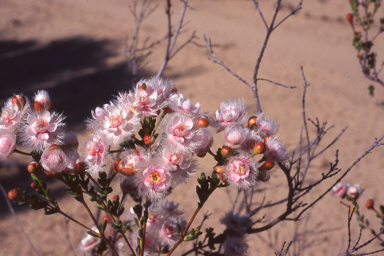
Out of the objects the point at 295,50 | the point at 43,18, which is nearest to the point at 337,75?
the point at 295,50

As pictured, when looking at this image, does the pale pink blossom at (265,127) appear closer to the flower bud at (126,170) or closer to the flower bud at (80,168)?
the flower bud at (126,170)

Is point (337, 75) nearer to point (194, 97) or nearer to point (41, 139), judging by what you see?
point (194, 97)

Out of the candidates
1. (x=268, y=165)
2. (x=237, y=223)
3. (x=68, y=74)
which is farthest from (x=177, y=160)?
(x=68, y=74)

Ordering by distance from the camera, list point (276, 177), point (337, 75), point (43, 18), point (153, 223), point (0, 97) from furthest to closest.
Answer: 1. point (43, 18)
2. point (337, 75)
3. point (0, 97)
4. point (276, 177)
5. point (153, 223)

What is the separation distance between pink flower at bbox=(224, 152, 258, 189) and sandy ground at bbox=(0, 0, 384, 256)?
2443 millimetres

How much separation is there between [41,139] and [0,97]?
5.43 metres

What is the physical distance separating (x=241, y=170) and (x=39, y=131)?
0.65m

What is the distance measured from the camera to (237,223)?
1478 millimetres

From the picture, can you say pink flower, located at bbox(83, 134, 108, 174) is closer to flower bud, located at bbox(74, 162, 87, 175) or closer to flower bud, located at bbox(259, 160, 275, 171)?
flower bud, located at bbox(74, 162, 87, 175)

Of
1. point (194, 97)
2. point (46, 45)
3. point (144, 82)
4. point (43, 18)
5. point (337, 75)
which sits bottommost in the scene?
point (144, 82)

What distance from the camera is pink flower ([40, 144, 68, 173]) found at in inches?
36.5

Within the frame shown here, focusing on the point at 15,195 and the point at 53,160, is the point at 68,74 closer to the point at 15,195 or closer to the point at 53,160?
the point at 15,195

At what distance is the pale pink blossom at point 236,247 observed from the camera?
4.47 feet

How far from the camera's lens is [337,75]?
23.5 feet
